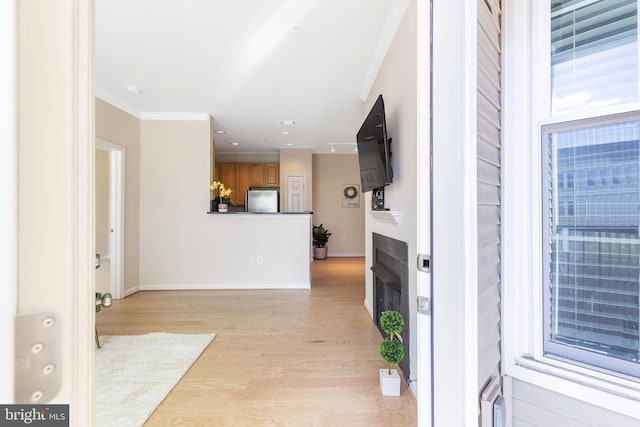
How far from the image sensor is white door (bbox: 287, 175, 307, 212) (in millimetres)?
6395

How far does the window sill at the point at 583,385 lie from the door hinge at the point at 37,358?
127 cm

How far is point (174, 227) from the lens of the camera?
13.3ft

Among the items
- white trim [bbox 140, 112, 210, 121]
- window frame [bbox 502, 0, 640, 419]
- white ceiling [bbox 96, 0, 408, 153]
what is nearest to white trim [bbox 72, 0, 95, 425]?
window frame [bbox 502, 0, 640, 419]

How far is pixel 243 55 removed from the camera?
8.08ft

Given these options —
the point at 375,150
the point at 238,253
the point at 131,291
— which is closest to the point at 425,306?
the point at 375,150

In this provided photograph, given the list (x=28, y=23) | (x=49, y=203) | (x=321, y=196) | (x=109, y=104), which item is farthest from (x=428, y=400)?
(x=321, y=196)

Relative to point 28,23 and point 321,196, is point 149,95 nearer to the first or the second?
point 28,23

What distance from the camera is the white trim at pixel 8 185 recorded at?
1.10 ft

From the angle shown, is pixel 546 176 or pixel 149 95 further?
pixel 149 95

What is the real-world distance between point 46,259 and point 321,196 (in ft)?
22.2

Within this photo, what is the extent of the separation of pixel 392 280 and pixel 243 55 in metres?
2.23

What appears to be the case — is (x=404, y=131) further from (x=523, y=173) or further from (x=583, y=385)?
(x=583, y=385)

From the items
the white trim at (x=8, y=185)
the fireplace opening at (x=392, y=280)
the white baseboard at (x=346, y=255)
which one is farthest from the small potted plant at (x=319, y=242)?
the white trim at (x=8, y=185)

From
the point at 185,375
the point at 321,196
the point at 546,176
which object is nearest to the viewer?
the point at 546,176
